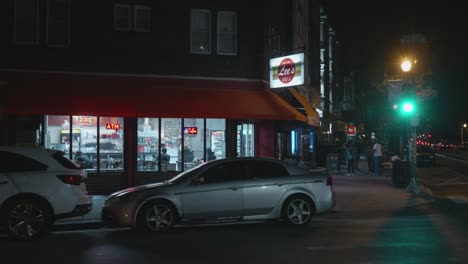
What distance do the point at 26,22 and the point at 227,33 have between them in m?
6.77

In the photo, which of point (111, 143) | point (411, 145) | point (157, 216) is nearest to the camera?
point (157, 216)

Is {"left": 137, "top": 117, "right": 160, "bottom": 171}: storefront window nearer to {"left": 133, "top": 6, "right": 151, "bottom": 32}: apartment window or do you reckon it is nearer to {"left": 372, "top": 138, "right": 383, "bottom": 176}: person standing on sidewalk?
{"left": 133, "top": 6, "right": 151, "bottom": 32}: apartment window

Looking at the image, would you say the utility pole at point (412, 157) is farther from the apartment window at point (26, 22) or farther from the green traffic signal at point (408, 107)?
the apartment window at point (26, 22)

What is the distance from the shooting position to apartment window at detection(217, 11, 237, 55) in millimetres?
19641

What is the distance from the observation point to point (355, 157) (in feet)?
93.1

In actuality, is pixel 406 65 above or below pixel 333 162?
above

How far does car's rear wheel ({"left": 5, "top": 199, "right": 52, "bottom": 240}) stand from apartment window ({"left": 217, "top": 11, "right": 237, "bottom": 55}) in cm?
1069

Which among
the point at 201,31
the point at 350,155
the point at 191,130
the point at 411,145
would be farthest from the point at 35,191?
the point at 350,155

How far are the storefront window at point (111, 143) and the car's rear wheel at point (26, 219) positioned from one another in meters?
8.18

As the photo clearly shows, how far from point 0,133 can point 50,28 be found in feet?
A: 12.4

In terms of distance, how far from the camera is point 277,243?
983cm

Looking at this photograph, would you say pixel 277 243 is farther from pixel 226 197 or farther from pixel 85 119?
pixel 85 119

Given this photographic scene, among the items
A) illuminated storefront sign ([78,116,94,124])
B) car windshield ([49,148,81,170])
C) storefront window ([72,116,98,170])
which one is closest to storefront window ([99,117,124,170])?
storefront window ([72,116,98,170])

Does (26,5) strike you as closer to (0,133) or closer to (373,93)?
(0,133)
